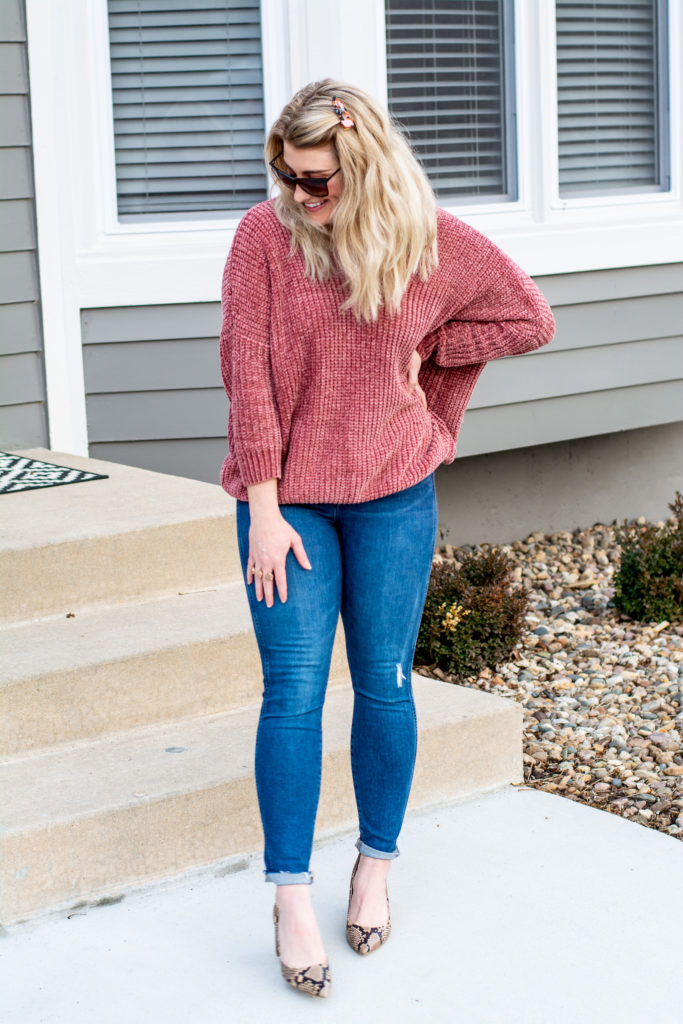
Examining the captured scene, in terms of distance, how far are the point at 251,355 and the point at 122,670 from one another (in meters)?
1.08

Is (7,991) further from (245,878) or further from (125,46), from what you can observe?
(125,46)

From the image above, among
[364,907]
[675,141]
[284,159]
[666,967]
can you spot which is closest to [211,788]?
[364,907]

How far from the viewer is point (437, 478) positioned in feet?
17.6

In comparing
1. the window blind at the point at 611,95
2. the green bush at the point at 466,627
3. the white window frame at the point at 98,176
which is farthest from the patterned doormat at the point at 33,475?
the window blind at the point at 611,95

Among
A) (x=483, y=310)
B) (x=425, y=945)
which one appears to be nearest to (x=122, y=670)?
(x=425, y=945)

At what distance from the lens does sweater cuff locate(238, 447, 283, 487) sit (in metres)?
1.96

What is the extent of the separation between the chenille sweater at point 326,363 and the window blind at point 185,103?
2440mm

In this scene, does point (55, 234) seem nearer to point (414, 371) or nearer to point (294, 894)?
point (414, 371)

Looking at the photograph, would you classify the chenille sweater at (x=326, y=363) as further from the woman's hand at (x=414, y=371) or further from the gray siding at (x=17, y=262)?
the gray siding at (x=17, y=262)

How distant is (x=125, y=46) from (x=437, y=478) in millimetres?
2229

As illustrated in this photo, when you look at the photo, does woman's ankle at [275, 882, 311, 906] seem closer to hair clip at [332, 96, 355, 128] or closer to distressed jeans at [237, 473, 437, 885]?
distressed jeans at [237, 473, 437, 885]

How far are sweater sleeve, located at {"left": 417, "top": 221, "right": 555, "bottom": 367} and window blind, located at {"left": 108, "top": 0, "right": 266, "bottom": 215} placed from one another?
241 centimetres

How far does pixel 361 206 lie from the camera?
190cm

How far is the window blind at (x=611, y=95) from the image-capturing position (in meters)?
5.04
